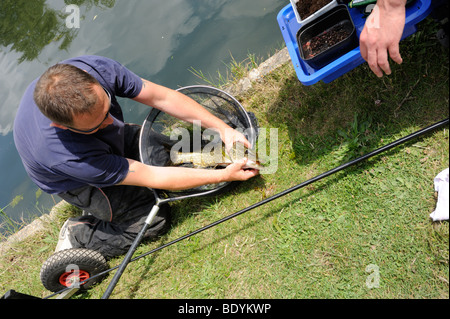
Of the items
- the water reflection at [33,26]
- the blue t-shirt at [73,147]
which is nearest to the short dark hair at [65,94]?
the blue t-shirt at [73,147]

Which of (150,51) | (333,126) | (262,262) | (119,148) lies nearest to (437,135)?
(333,126)

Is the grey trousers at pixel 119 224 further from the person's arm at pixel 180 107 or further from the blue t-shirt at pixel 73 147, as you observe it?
the person's arm at pixel 180 107

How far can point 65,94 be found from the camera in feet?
5.78

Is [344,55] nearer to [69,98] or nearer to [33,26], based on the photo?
[69,98]

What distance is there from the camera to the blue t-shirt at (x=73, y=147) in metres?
1.93

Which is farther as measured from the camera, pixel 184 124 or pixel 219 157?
pixel 184 124

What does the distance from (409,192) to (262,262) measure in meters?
0.99

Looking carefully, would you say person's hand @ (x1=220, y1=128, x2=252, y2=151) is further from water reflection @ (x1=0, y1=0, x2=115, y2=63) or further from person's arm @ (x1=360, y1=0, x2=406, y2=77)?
water reflection @ (x1=0, y1=0, x2=115, y2=63)

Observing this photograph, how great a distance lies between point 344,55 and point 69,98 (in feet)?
5.08

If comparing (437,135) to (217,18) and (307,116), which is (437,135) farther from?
(217,18)

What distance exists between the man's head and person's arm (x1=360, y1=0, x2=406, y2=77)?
1472 mm

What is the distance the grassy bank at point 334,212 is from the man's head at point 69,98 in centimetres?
116

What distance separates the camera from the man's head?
5.77ft

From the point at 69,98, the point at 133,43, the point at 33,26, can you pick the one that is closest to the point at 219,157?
the point at 69,98
